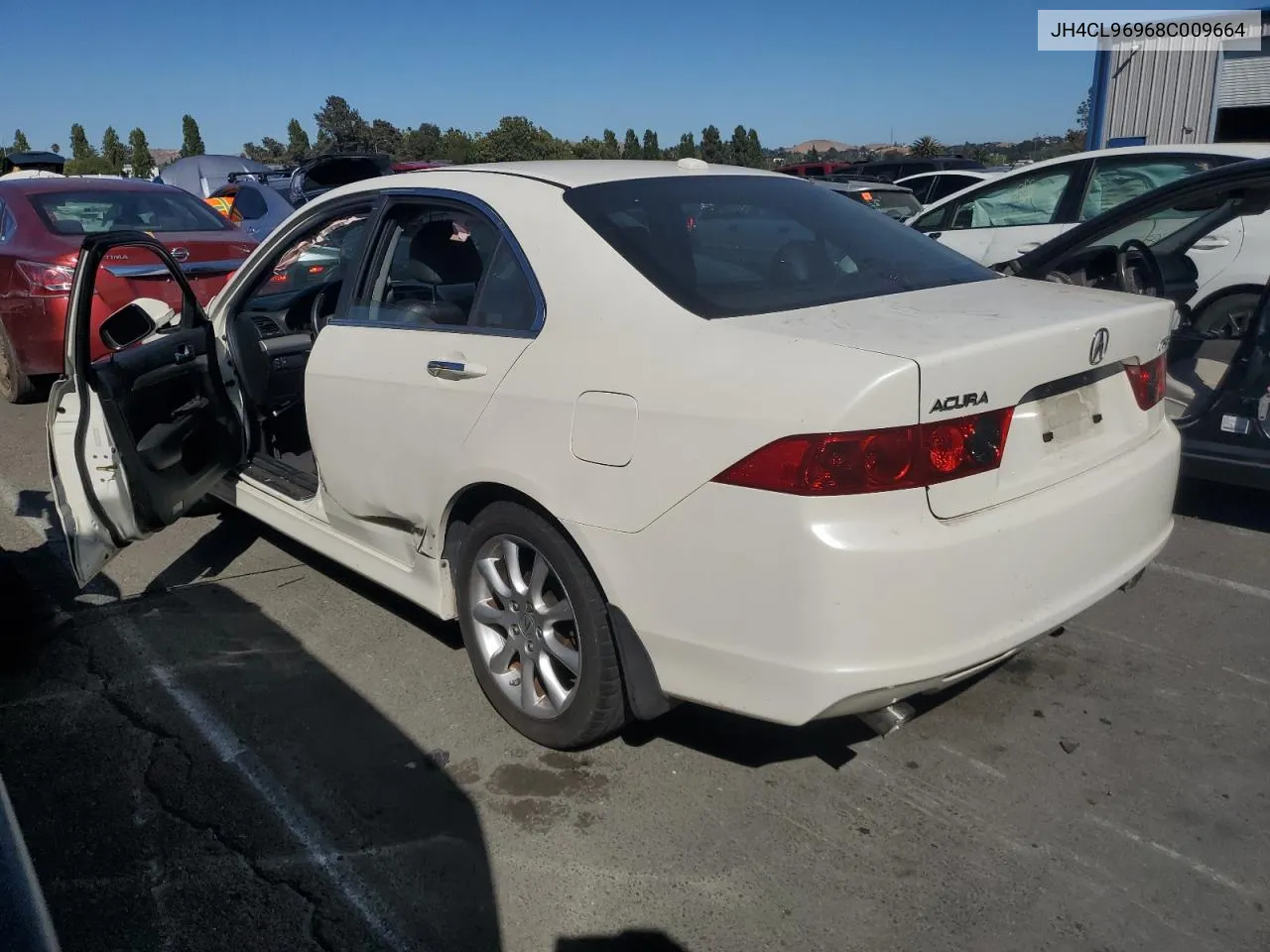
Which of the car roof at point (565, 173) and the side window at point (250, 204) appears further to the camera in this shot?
the side window at point (250, 204)

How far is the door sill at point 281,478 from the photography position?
415 centimetres

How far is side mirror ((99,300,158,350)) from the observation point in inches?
175

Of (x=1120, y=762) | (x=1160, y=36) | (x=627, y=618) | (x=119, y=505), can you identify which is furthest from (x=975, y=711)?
(x=1160, y=36)

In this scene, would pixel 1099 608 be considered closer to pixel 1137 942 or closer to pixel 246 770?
pixel 1137 942

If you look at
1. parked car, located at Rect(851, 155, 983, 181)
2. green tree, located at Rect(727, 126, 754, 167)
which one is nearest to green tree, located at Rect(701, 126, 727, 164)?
green tree, located at Rect(727, 126, 754, 167)

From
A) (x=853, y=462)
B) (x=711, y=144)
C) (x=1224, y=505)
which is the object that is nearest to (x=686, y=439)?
(x=853, y=462)

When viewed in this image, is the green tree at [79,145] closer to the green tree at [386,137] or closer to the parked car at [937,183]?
the green tree at [386,137]

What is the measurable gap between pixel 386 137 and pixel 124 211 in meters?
47.4

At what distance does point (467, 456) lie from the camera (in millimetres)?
2986

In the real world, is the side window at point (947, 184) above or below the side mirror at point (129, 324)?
below

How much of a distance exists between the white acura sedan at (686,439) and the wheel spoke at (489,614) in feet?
0.04

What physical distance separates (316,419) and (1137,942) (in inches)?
117

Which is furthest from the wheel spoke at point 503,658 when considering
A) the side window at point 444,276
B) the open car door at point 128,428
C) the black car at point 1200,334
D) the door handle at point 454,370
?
the black car at point 1200,334

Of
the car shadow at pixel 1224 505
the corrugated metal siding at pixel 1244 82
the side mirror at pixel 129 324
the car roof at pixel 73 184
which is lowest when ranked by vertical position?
the car shadow at pixel 1224 505
